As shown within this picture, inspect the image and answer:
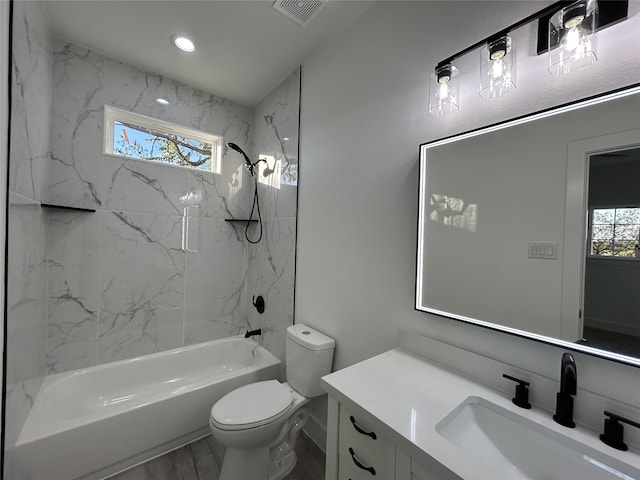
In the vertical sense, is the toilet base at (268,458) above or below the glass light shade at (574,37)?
below

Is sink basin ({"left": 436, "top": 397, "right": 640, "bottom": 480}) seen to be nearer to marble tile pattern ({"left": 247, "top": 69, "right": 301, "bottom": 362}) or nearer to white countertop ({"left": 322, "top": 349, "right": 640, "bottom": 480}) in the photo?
white countertop ({"left": 322, "top": 349, "right": 640, "bottom": 480})

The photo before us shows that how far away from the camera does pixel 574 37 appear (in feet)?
2.68

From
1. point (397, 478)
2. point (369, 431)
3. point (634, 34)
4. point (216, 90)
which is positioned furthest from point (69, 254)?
point (634, 34)

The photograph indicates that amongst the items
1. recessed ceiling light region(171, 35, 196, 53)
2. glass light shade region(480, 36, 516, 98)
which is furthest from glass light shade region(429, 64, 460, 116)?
recessed ceiling light region(171, 35, 196, 53)

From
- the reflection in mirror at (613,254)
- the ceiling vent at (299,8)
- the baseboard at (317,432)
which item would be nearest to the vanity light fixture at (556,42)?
the reflection in mirror at (613,254)

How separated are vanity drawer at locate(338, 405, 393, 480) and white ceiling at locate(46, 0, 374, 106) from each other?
212 cm

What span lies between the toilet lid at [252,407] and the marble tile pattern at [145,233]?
596mm

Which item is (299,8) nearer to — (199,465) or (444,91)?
(444,91)

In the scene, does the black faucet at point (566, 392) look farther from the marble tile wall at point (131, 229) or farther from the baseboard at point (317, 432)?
the marble tile wall at point (131, 229)

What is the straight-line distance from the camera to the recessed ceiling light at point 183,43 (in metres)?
1.83

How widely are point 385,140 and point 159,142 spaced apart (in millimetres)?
2090

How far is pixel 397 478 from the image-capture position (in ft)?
2.59

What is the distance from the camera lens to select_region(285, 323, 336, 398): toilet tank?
1685mm

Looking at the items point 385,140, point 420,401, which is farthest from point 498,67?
point 420,401
